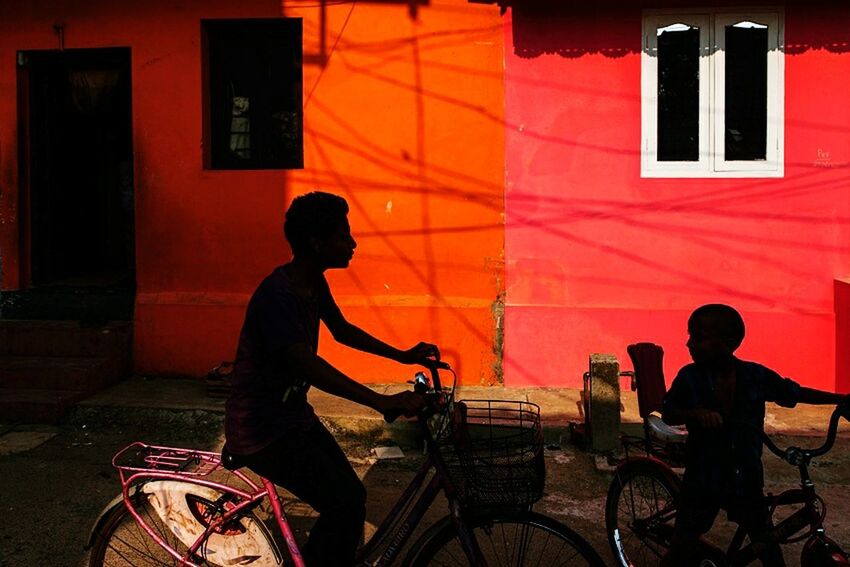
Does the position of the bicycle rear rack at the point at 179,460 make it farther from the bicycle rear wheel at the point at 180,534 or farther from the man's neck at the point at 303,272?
the man's neck at the point at 303,272

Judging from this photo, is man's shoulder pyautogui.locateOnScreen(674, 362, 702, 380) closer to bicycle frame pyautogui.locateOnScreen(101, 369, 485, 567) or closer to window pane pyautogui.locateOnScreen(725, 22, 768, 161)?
bicycle frame pyautogui.locateOnScreen(101, 369, 485, 567)

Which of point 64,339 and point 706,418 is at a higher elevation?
point 706,418

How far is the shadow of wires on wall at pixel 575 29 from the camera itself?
6.64 meters

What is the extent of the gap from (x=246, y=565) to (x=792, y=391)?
2222mm

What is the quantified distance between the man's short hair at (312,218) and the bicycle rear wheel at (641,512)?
186 centimetres

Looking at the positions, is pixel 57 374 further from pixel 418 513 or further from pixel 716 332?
pixel 716 332

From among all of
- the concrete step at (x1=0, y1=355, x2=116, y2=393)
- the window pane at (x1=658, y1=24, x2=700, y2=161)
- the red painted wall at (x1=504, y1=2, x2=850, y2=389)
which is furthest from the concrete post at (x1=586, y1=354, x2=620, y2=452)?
the concrete step at (x1=0, y1=355, x2=116, y2=393)

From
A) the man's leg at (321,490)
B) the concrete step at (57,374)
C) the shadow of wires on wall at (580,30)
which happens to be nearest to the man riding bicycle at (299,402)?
the man's leg at (321,490)

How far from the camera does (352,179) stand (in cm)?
698

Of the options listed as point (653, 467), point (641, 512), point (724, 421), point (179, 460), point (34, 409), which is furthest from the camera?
point (34, 409)

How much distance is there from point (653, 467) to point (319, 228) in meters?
1.90

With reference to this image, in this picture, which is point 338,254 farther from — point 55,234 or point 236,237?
point 55,234

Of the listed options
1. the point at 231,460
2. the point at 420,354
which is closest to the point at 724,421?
the point at 420,354

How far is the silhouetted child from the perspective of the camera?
285cm
